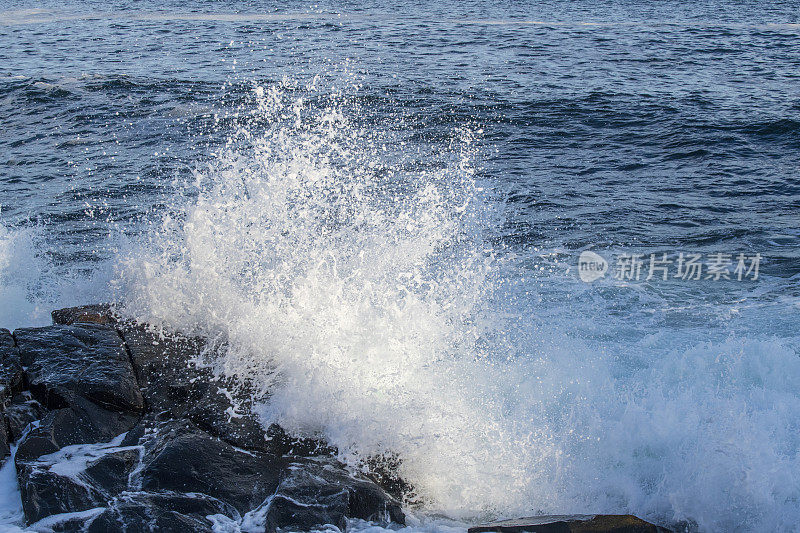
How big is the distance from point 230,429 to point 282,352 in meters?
0.87

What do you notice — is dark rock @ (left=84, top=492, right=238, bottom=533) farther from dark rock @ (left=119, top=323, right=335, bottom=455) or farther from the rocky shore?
dark rock @ (left=119, top=323, right=335, bottom=455)

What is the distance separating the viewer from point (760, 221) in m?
8.17

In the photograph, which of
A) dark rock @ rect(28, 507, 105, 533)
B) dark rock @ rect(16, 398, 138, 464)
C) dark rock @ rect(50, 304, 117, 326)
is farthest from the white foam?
dark rock @ rect(28, 507, 105, 533)

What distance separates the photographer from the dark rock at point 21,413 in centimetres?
404

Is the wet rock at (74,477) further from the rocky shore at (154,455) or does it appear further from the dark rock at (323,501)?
the dark rock at (323,501)

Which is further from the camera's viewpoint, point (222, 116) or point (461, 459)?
point (222, 116)

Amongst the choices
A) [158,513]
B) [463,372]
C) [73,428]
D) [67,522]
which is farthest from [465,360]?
[67,522]

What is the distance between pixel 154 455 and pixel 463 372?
2380mm

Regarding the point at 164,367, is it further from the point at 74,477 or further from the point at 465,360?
the point at 465,360

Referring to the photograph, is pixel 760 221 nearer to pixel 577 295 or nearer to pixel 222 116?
pixel 577 295

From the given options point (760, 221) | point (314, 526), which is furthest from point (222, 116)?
point (314, 526)

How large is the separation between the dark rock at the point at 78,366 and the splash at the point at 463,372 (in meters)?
0.58

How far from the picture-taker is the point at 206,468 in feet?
12.6

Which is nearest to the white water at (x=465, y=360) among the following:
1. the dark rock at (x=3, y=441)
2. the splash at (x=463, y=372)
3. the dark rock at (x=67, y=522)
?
the splash at (x=463, y=372)
